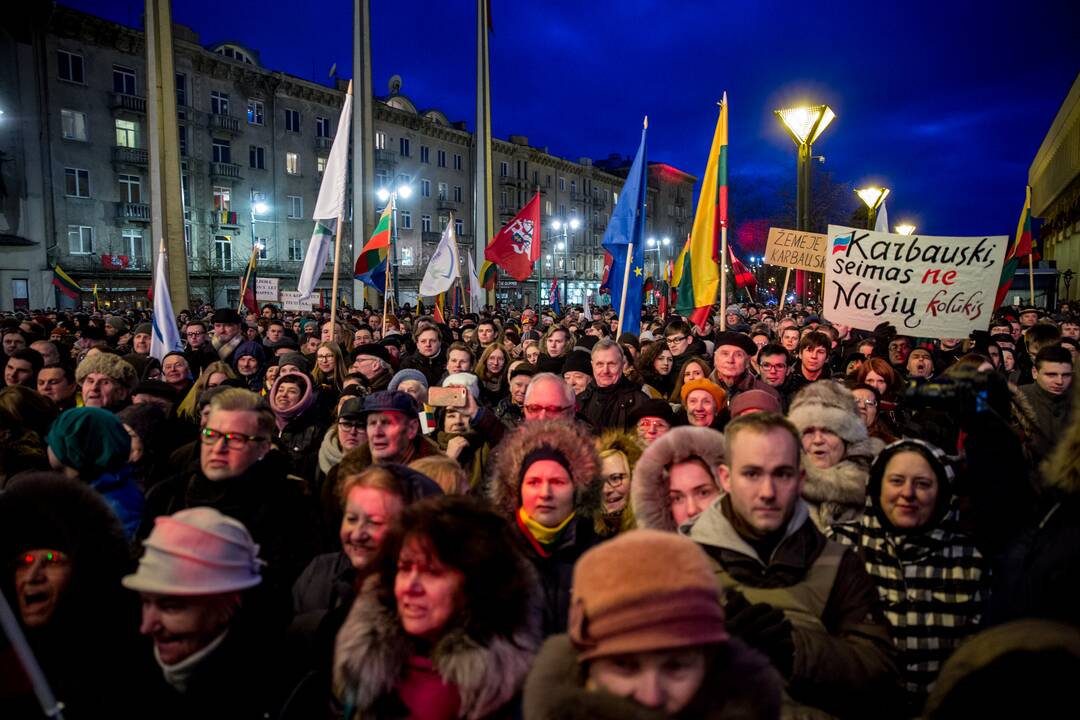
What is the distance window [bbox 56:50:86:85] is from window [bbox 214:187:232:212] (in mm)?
8877

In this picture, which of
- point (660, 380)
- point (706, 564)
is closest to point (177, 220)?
point (660, 380)


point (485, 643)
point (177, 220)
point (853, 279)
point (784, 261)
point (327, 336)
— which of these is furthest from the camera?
point (177, 220)

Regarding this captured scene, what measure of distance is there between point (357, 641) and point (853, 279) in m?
6.86

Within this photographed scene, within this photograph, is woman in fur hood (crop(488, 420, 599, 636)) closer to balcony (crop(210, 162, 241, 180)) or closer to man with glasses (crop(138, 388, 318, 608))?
man with glasses (crop(138, 388, 318, 608))

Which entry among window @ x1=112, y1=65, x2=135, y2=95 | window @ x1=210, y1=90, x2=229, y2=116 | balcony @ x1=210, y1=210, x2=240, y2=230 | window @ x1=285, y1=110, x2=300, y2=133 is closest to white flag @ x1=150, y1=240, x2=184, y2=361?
window @ x1=112, y1=65, x2=135, y2=95

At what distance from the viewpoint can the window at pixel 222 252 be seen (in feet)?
139

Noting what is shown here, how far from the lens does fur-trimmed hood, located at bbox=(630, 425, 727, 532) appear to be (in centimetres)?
311

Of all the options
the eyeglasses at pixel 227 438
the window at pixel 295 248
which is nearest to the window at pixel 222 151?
the window at pixel 295 248

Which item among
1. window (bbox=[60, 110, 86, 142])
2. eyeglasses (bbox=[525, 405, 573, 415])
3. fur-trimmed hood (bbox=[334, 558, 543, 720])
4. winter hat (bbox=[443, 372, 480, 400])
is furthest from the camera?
window (bbox=[60, 110, 86, 142])

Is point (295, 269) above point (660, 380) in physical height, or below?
above

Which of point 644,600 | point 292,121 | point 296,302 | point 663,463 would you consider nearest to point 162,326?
point 296,302

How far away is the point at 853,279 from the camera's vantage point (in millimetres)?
7410

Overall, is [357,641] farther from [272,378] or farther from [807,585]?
[272,378]

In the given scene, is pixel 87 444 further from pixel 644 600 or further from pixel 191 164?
pixel 191 164
